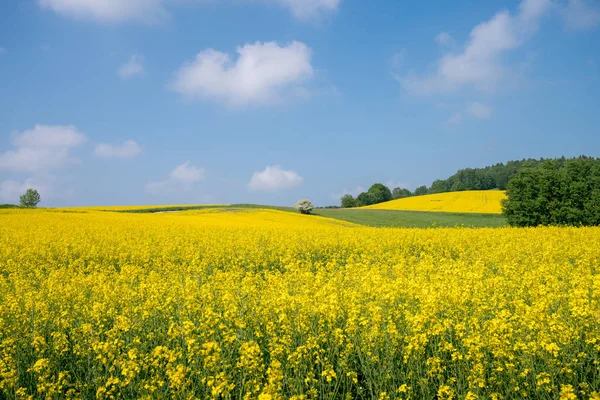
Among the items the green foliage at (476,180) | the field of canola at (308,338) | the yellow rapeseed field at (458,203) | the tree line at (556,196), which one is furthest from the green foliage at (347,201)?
the field of canola at (308,338)

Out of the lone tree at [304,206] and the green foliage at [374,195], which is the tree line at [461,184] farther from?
the lone tree at [304,206]

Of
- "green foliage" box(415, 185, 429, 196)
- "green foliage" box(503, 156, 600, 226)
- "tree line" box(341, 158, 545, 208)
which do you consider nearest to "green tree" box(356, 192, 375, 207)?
"tree line" box(341, 158, 545, 208)

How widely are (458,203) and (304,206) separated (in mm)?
35456

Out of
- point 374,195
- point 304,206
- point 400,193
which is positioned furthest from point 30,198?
point 400,193

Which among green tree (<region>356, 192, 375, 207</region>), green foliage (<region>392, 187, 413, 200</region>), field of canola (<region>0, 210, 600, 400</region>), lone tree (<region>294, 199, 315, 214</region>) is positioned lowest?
field of canola (<region>0, 210, 600, 400</region>)

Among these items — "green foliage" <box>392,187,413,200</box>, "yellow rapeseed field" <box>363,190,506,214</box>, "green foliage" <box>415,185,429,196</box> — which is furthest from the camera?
"green foliage" <box>392,187,413,200</box>

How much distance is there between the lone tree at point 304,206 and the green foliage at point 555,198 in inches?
978

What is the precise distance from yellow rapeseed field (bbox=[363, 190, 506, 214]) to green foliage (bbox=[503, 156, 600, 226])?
22.2 meters

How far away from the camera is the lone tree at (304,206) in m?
55.6

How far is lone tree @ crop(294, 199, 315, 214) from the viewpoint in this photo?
182 feet

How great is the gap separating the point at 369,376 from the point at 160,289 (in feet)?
15.5

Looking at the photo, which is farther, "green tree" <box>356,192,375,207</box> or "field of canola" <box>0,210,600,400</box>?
"green tree" <box>356,192,375,207</box>

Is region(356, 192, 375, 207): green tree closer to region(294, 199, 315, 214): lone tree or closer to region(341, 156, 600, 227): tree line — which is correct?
region(294, 199, 315, 214): lone tree

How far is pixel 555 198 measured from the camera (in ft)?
131
